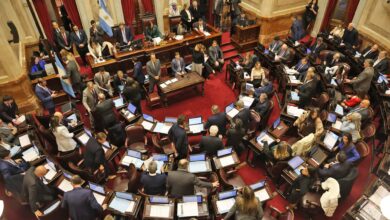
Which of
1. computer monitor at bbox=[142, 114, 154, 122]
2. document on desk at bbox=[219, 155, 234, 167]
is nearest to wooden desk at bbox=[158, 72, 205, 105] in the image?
computer monitor at bbox=[142, 114, 154, 122]

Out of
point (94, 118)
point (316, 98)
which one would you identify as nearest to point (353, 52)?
point (316, 98)

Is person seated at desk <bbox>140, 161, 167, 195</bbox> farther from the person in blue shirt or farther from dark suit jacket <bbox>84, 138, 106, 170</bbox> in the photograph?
the person in blue shirt

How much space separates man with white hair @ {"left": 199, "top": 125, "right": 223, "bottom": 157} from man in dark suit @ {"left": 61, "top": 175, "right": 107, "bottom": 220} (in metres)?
2.27

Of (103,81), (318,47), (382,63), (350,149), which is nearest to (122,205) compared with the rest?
(103,81)

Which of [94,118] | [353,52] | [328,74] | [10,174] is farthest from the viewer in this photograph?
[353,52]

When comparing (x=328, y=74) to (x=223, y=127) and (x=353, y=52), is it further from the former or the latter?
(x=223, y=127)

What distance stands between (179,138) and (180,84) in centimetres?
299

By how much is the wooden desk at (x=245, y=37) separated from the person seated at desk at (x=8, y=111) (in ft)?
25.9

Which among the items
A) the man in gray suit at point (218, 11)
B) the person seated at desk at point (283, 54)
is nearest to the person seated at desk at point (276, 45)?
the person seated at desk at point (283, 54)

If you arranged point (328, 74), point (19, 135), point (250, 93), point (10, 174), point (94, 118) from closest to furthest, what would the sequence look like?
point (10, 174) < point (19, 135) < point (94, 118) < point (250, 93) < point (328, 74)

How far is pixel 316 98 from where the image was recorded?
766 cm

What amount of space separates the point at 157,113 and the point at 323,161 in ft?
15.6

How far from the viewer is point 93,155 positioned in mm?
5340

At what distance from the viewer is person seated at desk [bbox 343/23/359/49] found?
31.1ft
